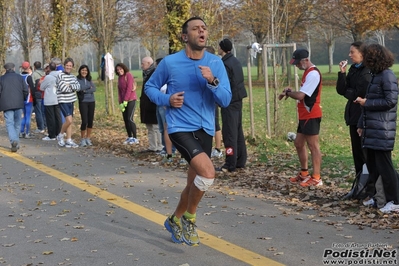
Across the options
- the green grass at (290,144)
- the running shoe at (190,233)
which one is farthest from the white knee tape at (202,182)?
the green grass at (290,144)

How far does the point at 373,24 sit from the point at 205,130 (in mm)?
39707

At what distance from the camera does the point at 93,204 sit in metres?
9.83

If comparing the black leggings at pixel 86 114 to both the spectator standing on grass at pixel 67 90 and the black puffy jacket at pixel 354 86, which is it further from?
the black puffy jacket at pixel 354 86

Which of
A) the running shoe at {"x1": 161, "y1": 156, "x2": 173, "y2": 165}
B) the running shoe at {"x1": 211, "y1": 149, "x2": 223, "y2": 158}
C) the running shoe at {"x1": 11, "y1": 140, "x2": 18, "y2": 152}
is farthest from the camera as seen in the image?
the running shoe at {"x1": 11, "y1": 140, "x2": 18, "y2": 152}

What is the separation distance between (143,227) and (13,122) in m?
9.41

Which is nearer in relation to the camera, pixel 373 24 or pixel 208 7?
pixel 208 7

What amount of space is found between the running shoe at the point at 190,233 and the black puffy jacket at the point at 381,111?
2.57m

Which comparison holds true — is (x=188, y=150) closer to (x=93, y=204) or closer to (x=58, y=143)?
(x=93, y=204)

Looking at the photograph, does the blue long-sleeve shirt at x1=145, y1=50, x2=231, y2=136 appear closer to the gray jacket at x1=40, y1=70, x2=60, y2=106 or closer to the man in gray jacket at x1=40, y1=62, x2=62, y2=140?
the gray jacket at x1=40, y1=70, x2=60, y2=106

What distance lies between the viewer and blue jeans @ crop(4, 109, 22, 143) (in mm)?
16750

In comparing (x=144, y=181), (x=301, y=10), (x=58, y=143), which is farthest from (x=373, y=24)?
(x=144, y=181)

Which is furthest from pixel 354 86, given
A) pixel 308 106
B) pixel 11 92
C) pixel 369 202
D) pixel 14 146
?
pixel 11 92

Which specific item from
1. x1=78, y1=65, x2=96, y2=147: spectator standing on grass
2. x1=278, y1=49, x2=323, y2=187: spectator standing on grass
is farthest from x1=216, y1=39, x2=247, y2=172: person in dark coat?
x1=78, y1=65, x2=96, y2=147: spectator standing on grass

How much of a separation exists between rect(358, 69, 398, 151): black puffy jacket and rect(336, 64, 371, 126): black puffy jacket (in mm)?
791
